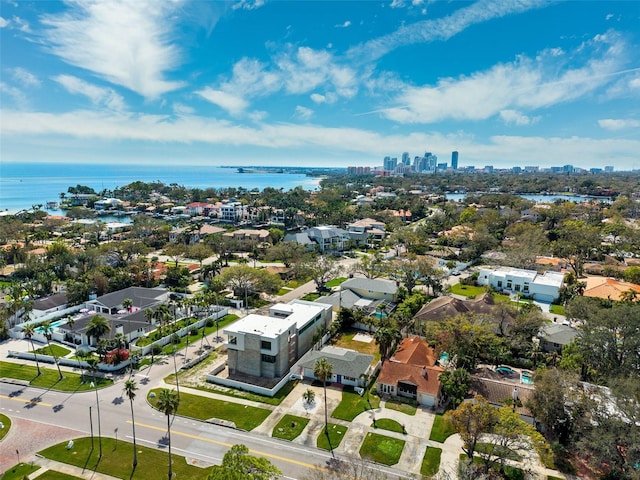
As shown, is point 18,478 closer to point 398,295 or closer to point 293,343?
point 293,343

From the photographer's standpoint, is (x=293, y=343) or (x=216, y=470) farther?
(x=293, y=343)

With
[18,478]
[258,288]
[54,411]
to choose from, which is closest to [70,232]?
[258,288]

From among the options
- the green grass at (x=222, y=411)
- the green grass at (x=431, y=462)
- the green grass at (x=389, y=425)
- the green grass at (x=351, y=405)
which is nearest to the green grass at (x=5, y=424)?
the green grass at (x=222, y=411)

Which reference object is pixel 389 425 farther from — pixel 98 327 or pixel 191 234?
pixel 191 234

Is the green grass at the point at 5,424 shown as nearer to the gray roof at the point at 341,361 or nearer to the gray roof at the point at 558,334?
the gray roof at the point at 341,361

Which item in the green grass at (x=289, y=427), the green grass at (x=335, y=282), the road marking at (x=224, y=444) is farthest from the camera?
the green grass at (x=335, y=282)

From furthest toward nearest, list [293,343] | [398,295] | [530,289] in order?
[530,289] → [398,295] → [293,343]
